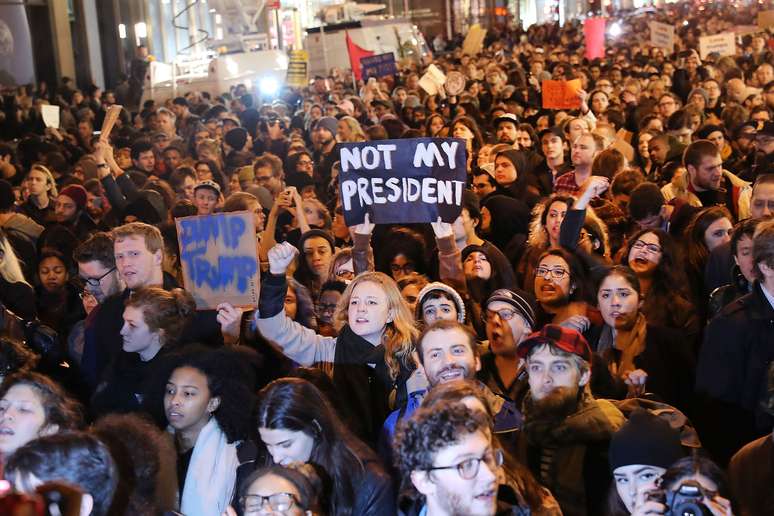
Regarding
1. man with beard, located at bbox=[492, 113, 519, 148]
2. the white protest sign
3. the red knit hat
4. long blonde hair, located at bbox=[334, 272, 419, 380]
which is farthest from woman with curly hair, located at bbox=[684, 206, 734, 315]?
the white protest sign

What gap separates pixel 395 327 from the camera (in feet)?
16.8

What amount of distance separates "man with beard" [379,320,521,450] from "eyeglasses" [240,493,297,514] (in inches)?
40.3

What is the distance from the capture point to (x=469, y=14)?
54875 mm

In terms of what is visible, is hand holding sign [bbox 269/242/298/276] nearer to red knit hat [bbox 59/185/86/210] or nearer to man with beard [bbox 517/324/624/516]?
man with beard [bbox 517/324/624/516]

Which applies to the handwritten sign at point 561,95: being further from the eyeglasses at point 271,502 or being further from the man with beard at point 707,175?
the eyeglasses at point 271,502

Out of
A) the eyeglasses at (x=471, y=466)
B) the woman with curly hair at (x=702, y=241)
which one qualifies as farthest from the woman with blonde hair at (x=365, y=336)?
the woman with curly hair at (x=702, y=241)

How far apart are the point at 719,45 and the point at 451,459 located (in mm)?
17665

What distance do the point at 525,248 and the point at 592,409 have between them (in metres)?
3.25

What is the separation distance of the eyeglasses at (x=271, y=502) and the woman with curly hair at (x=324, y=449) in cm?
45

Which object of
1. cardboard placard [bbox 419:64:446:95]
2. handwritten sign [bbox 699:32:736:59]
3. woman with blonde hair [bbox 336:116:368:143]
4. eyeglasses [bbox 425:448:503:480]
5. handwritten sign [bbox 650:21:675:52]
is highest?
→ handwritten sign [bbox 650:21:675:52]

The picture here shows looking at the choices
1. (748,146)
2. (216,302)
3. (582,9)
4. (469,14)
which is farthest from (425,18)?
(216,302)

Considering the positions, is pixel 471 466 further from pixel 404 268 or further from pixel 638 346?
pixel 404 268

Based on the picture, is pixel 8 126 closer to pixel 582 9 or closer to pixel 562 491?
pixel 562 491

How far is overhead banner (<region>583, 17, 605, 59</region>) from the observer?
2436cm
